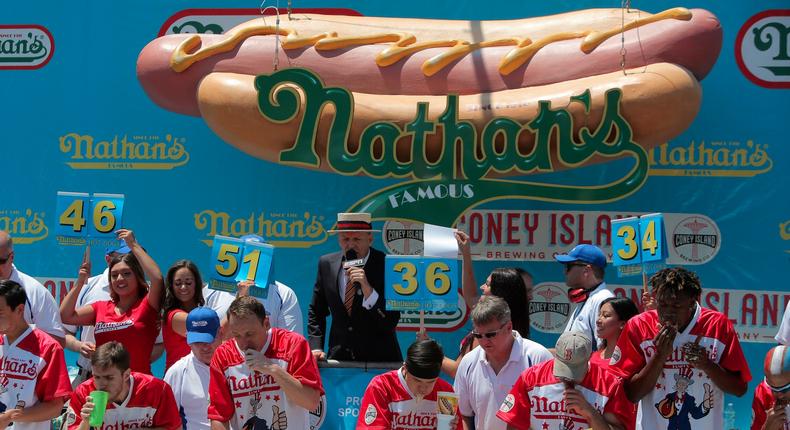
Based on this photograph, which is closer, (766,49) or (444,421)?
(444,421)

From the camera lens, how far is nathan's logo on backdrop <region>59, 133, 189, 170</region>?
762 cm

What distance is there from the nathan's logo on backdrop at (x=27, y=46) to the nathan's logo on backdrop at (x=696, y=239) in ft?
15.7

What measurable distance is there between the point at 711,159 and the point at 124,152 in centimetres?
421

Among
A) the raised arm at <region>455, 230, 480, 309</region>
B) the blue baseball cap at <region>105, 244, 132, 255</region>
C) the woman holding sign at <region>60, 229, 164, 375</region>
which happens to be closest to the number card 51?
the woman holding sign at <region>60, 229, 164, 375</region>

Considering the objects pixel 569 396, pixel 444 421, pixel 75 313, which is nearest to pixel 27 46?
pixel 75 313

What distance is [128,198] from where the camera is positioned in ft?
25.2

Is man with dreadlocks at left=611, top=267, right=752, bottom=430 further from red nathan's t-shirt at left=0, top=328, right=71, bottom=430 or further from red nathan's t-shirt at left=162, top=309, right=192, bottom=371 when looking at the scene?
red nathan's t-shirt at left=0, top=328, right=71, bottom=430

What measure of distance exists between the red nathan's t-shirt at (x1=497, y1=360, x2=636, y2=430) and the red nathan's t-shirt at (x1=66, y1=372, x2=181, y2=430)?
4.88 feet

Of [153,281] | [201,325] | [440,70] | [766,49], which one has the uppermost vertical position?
[766,49]

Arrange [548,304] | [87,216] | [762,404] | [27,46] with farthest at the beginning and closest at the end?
[27,46], [548,304], [87,216], [762,404]

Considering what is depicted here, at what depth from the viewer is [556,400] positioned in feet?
13.8

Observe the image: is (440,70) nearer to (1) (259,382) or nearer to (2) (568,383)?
(1) (259,382)

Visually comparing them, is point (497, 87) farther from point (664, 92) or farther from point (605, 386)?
point (605, 386)

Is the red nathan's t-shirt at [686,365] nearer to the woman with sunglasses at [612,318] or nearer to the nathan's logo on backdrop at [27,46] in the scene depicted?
the woman with sunglasses at [612,318]
